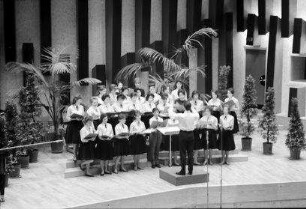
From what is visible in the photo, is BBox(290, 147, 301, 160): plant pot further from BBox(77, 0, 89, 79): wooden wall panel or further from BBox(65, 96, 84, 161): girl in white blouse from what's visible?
BBox(77, 0, 89, 79): wooden wall panel

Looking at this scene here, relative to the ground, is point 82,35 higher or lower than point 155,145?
higher

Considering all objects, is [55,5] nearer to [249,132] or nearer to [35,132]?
[35,132]

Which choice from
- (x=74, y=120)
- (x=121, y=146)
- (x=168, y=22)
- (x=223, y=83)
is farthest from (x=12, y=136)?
(x=168, y=22)

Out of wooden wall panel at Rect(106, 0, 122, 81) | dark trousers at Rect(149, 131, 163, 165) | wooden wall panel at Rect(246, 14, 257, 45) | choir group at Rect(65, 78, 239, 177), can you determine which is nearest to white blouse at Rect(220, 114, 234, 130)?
choir group at Rect(65, 78, 239, 177)

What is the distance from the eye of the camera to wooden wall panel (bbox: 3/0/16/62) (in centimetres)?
1473

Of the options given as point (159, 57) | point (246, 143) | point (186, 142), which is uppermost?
point (159, 57)

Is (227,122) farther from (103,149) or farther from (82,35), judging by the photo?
(82,35)

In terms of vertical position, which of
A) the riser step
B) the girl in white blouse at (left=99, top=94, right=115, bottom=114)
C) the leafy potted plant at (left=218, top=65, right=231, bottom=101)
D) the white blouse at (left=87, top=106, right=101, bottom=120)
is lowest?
the riser step

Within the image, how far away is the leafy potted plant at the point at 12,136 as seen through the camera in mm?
11407

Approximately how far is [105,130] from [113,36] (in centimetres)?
484

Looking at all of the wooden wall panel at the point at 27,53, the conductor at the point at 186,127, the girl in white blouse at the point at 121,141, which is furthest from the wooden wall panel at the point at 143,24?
the conductor at the point at 186,127

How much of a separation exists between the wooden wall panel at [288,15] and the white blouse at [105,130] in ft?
22.5

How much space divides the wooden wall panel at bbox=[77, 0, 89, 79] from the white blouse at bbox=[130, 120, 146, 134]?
3.96 meters

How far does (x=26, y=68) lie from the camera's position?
14.1 meters
